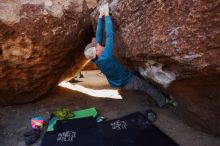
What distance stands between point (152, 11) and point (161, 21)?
0.21 meters

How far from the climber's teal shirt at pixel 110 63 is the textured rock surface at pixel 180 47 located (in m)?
0.18

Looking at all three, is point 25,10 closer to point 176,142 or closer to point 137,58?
point 137,58

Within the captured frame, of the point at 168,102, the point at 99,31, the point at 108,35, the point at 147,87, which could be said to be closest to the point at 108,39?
the point at 108,35

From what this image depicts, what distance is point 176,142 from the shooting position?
3.79m

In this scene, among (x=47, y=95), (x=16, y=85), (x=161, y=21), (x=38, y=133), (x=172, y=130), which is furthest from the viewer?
(x=47, y=95)

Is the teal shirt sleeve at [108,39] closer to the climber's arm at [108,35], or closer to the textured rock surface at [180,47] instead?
the climber's arm at [108,35]

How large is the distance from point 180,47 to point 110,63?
1.58 m

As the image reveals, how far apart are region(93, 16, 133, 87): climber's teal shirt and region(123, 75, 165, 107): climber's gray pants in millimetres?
104

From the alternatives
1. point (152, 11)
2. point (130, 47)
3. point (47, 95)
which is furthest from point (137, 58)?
point (47, 95)

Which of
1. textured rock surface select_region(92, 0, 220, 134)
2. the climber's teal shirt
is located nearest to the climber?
the climber's teal shirt

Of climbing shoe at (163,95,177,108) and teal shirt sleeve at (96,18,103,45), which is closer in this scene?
teal shirt sleeve at (96,18,103,45)

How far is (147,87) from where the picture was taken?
484 centimetres

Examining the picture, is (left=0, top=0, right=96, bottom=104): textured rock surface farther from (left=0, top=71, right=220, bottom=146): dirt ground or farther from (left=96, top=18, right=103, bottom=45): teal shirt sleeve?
(left=96, top=18, right=103, bottom=45): teal shirt sleeve

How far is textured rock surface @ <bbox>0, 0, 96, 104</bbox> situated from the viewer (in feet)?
15.9
